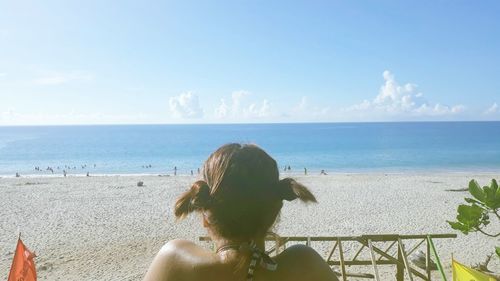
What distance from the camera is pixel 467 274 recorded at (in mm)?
3521

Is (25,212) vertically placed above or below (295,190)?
below

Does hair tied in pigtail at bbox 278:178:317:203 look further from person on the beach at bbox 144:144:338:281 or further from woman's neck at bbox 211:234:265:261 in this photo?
woman's neck at bbox 211:234:265:261

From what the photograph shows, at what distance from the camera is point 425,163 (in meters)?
60.3

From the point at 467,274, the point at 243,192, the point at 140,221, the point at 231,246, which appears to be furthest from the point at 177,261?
the point at 140,221

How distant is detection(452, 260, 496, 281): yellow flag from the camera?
3303 millimetres

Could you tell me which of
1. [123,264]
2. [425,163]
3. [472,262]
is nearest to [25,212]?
[123,264]

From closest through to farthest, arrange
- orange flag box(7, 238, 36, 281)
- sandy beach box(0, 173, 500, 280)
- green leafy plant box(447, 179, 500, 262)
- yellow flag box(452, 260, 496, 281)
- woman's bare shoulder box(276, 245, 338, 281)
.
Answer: woman's bare shoulder box(276, 245, 338, 281)
yellow flag box(452, 260, 496, 281)
green leafy plant box(447, 179, 500, 262)
orange flag box(7, 238, 36, 281)
sandy beach box(0, 173, 500, 280)

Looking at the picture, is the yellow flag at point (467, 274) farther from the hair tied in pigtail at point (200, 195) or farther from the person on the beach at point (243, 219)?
the hair tied in pigtail at point (200, 195)

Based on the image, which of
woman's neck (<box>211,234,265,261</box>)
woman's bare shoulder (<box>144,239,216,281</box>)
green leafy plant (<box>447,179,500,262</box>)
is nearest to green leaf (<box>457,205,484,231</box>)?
green leafy plant (<box>447,179,500,262</box>)

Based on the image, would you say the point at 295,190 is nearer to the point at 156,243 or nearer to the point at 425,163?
the point at 156,243

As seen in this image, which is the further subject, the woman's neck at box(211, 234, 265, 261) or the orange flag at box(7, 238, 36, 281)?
the orange flag at box(7, 238, 36, 281)

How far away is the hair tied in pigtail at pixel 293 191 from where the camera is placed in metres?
1.42

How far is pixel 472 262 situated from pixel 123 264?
420 inches

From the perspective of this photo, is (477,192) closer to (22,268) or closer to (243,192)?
(243,192)
